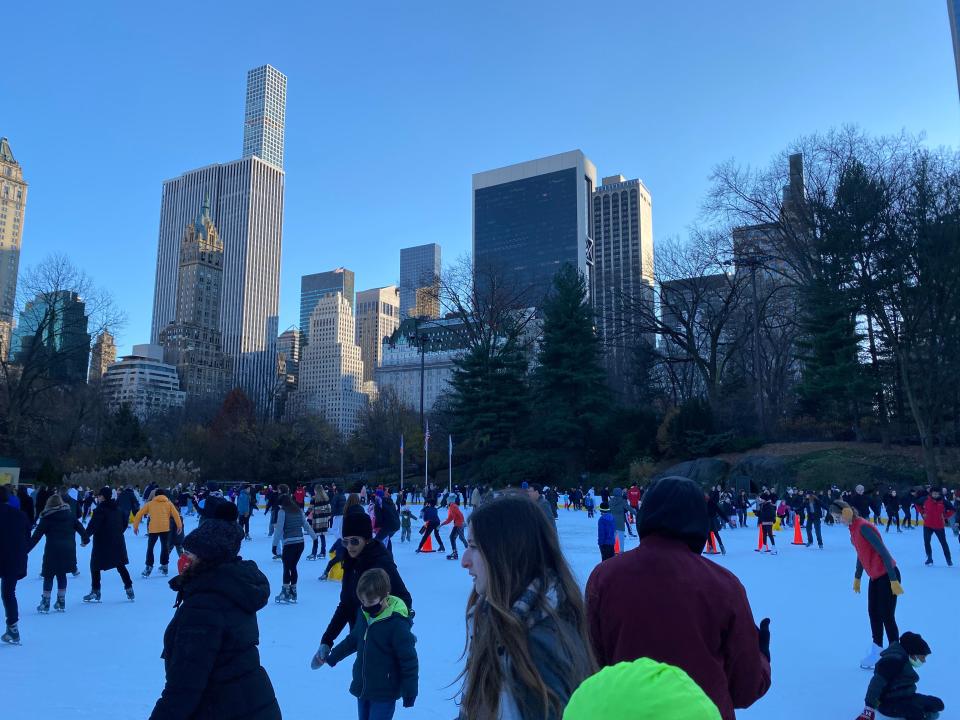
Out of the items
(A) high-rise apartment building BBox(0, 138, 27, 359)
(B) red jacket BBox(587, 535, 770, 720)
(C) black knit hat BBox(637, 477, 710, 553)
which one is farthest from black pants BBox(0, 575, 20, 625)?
(A) high-rise apartment building BBox(0, 138, 27, 359)

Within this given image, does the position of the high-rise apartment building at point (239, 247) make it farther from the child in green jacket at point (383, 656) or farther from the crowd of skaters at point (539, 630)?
the crowd of skaters at point (539, 630)

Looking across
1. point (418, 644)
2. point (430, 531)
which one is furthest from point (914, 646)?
point (430, 531)

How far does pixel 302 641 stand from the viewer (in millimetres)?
7199

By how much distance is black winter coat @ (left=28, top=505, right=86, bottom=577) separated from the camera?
8.13m

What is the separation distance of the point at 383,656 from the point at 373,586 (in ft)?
1.13

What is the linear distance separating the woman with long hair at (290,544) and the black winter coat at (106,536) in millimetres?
1953

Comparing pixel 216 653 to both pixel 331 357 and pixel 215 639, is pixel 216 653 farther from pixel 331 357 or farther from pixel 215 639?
pixel 331 357

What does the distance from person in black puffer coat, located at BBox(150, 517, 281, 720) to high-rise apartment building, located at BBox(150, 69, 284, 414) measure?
563 feet

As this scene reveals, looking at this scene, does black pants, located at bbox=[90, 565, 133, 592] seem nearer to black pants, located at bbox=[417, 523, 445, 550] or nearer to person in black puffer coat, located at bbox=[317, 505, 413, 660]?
person in black puffer coat, located at bbox=[317, 505, 413, 660]

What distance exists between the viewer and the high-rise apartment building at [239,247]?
174875 mm

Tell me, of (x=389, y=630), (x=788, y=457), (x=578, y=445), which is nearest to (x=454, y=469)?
Result: (x=578, y=445)

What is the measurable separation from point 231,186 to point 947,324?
185 m

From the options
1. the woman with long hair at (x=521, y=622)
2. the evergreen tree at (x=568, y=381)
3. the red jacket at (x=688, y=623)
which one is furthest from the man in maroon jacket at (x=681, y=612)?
the evergreen tree at (x=568, y=381)

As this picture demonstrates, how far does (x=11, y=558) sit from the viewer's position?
6.70 metres
